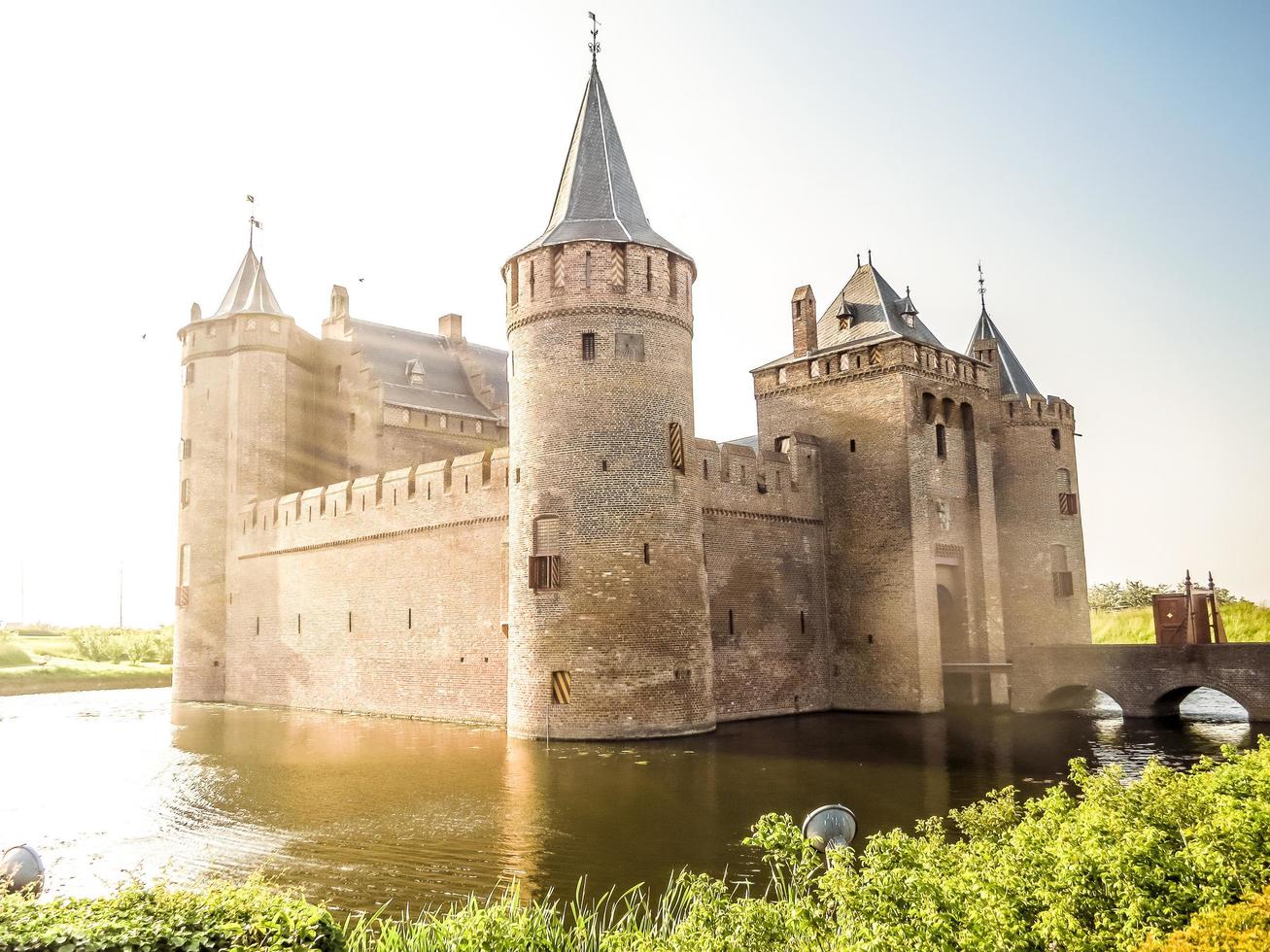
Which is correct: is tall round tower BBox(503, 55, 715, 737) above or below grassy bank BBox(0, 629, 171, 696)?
above

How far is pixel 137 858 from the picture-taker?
9672 mm

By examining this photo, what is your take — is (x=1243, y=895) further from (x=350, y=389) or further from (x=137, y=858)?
(x=350, y=389)

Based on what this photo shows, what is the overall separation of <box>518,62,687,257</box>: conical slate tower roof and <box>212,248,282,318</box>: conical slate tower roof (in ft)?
45.6

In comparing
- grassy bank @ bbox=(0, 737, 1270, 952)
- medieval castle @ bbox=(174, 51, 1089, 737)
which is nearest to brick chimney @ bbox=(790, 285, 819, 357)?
medieval castle @ bbox=(174, 51, 1089, 737)

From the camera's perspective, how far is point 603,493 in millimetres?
18156

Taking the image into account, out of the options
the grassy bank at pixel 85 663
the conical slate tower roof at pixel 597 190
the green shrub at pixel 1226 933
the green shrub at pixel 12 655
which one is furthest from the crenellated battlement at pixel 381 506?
the green shrub at pixel 1226 933

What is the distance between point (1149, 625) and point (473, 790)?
28.4 metres

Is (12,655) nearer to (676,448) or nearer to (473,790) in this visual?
(676,448)

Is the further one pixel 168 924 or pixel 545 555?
pixel 545 555

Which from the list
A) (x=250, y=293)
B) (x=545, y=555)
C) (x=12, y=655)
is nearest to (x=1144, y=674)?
(x=545, y=555)

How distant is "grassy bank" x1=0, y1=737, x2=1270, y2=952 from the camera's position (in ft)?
14.5

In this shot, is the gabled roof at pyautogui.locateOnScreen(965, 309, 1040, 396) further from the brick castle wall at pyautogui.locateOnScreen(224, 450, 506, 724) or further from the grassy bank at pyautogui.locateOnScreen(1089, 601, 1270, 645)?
the brick castle wall at pyautogui.locateOnScreen(224, 450, 506, 724)

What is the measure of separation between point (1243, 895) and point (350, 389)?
28.7m

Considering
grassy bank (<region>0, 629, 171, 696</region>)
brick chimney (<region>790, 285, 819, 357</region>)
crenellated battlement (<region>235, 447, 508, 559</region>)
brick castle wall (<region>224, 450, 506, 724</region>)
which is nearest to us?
brick castle wall (<region>224, 450, 506, 724</region>)
